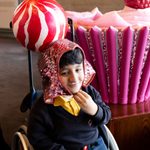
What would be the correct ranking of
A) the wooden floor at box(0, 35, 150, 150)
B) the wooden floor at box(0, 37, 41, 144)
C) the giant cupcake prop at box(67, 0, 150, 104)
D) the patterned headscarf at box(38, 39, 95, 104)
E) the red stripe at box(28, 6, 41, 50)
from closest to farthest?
1. the patterned headscarf at box(38, 39, 95, 104)
2. the red stripe at box(28, 6, 41, 50)
3. the giant cupcake prop at box(67, 0, 150, 104)
4. the wooden floor at box(0, 35, 150, 150)
5. the wooden floor at box(0, 37, 41, 144)

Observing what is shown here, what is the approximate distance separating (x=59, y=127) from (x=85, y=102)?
122 millimetres

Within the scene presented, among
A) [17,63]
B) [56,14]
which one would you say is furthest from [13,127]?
[17,63]

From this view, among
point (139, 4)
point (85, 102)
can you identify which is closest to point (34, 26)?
point (85, 102)

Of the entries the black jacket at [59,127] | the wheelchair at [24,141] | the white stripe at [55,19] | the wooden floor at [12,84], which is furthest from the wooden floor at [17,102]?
the white stripe at [55,19]

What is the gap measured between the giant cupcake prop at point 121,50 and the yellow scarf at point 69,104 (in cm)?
44

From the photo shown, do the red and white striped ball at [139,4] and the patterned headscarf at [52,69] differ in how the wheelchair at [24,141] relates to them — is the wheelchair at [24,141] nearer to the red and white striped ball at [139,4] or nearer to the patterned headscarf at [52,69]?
the patterned headscarf at [52,69]

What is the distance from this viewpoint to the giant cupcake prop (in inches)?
57.8

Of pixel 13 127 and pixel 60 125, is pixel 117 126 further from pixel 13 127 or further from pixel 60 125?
pixel 13 127

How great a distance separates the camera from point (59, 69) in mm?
1073

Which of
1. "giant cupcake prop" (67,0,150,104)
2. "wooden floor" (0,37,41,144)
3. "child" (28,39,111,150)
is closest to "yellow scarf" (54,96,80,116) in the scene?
"child" (28,39,111,150)

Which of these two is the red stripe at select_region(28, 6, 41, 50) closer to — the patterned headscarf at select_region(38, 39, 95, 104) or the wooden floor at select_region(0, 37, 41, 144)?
the patterned headscarf at select_region(38, 39, 95, 104)

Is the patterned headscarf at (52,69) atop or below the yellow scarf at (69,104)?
Result: atop

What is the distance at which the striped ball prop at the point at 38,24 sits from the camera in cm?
119

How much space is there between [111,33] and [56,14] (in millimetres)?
315
